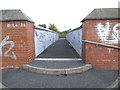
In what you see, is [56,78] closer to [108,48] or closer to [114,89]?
[114,89]

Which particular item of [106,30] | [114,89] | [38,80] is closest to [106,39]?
[106,30]

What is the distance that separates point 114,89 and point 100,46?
299 centimetres

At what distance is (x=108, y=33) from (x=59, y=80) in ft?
12.0

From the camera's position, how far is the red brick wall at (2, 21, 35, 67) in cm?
831

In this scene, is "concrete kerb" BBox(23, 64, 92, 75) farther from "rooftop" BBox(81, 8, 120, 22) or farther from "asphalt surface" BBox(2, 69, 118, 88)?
"rooftop" BBox(81, 8, 120, 22)

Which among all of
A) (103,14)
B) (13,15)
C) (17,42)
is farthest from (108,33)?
(13,15)

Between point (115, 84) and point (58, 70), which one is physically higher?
point (58, 70)

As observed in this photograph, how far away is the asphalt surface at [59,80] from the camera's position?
6066mm

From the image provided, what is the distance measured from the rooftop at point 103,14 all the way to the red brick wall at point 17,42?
→ 3.30 m

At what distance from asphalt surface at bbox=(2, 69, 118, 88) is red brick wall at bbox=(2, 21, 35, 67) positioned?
2.93 feet

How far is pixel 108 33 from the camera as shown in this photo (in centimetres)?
827

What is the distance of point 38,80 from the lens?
6.59 meters

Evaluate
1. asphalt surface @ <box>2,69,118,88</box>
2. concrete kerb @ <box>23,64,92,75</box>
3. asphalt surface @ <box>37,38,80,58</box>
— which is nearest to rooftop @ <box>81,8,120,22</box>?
concrete kerb @ <box>23,64,92,75</box>

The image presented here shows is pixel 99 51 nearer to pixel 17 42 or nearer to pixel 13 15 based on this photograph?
pixel 17 42
